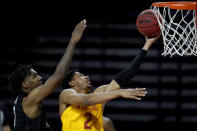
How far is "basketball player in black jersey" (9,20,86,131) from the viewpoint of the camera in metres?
3.50

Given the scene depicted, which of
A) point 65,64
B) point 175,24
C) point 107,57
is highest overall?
point 175,24

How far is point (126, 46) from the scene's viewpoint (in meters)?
6.95

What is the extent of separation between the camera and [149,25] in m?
3.87

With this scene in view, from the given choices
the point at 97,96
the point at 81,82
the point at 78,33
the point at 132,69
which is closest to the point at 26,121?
the point at 81,82

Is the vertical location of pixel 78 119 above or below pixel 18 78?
below

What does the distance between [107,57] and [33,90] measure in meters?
3.39

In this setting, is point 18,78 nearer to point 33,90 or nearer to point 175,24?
point 33,90

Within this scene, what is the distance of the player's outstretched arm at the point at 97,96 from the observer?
3098 millimetres

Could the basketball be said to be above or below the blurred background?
above

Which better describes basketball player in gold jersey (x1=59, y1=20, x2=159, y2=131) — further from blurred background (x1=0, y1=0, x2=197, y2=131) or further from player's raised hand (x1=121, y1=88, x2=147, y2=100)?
blurred background (x1=0, y1=0, x2=197, y2=131)

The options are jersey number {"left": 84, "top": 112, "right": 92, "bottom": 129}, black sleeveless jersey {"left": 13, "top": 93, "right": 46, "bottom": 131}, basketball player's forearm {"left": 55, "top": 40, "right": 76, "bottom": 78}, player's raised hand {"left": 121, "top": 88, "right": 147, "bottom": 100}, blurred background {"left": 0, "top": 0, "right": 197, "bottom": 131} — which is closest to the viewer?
player's raised hand {"left": 121, "top": 88, "right": 147, "bottom": 100}

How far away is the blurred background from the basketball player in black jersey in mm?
3102

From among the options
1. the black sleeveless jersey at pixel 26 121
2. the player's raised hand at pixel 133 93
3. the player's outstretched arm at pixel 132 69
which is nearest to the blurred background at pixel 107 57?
the player's outstretched arm at pixel 132 69

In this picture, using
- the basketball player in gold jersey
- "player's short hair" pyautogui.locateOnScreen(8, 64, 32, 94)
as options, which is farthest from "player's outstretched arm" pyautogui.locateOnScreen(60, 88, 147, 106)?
"player's short hair" pyautogui.locateOnScreen(8, 64, 32, 94)
